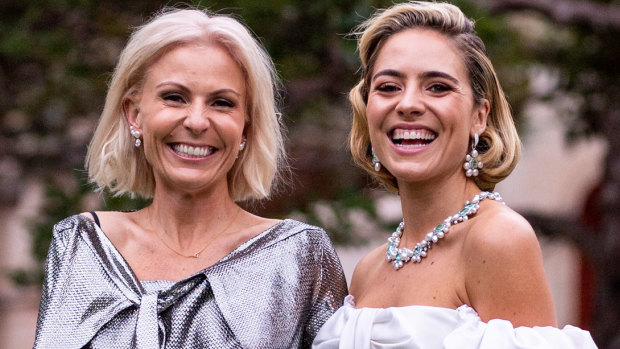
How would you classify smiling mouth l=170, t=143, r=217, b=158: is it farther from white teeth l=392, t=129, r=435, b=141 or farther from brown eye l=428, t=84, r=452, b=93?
brown eye l=428, t=84, r=452, b=93

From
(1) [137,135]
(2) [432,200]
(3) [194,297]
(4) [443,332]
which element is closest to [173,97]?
(1) [137,135]

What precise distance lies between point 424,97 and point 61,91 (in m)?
4.88

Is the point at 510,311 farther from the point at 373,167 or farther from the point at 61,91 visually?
the point at 61,91

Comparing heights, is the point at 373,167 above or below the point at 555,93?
above

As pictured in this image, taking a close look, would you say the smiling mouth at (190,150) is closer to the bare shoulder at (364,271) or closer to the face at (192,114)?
the face at (192,114)

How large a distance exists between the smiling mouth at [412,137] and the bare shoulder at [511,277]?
→ 42 cm

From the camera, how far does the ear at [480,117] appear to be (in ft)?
13.1

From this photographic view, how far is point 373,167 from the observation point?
171 inches

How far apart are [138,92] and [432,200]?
3.67 ft

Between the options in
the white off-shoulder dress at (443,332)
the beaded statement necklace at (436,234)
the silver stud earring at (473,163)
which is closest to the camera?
the white off-shoulder dress at (443,332)

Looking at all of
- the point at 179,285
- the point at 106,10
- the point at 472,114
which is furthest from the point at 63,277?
the point at 106,10

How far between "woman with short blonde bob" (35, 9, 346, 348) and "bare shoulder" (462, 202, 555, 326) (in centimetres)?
81

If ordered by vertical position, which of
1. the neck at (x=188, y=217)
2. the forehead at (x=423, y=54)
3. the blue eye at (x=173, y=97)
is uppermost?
the forehead at (x=423, y=54)

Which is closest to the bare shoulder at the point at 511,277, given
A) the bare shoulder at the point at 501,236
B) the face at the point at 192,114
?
the bare shoulder at the point at 501,236
